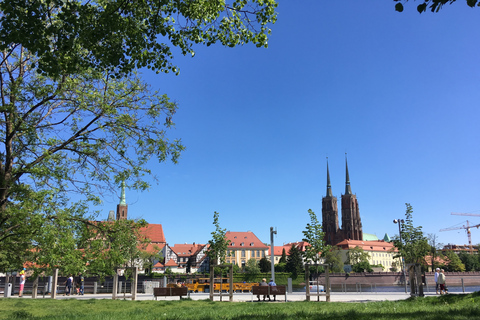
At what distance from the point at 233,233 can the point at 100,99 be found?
135510 mm

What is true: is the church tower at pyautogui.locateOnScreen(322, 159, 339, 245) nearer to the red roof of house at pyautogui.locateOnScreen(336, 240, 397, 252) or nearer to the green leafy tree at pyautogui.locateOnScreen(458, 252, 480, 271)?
the red roof of house at pyautogui.locateOnScreen(336, 240, 397, 252)

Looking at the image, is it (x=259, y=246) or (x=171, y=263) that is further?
(x=259, y=246)

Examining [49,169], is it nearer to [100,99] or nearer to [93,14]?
[100,99]

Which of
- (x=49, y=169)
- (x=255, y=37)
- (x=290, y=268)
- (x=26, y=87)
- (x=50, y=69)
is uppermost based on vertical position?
(x=255, y=37)

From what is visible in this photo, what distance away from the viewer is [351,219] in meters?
188

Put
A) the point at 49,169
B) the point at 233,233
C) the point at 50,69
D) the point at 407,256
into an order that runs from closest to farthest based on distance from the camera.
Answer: the point at 50,69 → the point at 49,169 → the point at 407,256 → the point at 233,233

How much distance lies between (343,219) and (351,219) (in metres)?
4.67

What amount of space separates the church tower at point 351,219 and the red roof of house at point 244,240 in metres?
61.0

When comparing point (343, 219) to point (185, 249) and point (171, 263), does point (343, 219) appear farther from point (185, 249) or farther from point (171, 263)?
point (171, 263)

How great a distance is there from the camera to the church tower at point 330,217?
191m

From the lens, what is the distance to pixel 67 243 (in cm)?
1205

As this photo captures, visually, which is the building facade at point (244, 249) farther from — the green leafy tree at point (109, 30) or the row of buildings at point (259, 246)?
the green leafy tree at point (109, 30)

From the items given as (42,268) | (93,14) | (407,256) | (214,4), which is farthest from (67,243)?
(407,256)

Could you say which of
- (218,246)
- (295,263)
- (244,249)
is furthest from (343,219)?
(218,246)
